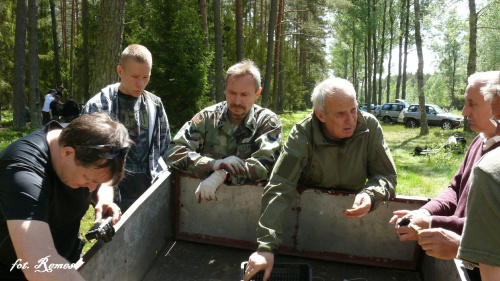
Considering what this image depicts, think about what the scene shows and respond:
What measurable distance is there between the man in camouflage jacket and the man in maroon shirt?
0.98 metres

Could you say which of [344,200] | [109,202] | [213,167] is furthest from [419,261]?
[109,202]

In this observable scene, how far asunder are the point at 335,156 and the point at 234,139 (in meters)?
0.80

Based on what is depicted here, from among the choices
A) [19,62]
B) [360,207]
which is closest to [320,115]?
[360,207]

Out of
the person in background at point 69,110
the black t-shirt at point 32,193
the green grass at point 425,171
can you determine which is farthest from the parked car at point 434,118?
the black t-shirt at point 32,193

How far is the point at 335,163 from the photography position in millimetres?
2561

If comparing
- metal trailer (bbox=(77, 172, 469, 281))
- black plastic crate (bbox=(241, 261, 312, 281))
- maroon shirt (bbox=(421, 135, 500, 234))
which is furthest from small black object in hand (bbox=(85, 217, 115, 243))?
maroon shirt (bbox=(421, 135, 500, 234))

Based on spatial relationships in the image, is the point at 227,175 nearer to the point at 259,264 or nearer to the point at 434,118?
the point at 259,264

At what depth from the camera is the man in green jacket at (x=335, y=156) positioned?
2.38 meters

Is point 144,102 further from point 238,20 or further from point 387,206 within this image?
point 238,20

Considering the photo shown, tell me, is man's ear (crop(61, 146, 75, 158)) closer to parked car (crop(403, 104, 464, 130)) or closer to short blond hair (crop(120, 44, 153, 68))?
short blond hair (crop(120, 44, 153, 68))

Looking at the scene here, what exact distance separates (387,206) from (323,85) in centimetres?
95

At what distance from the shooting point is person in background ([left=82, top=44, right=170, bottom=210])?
9.80ft

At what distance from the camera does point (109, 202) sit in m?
2.21

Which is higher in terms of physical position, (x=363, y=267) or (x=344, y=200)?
(x=344, y=200)
